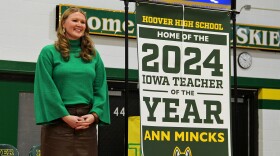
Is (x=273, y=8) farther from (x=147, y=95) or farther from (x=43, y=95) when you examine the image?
(x=43, y=95)

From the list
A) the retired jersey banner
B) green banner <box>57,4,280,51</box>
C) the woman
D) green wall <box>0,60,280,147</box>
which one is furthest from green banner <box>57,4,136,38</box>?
the woman

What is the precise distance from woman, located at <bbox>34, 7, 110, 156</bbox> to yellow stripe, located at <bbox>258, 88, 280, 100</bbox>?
206 inches

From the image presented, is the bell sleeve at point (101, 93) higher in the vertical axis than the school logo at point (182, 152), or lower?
higher

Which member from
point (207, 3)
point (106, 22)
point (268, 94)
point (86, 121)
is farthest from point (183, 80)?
point (268, 94)

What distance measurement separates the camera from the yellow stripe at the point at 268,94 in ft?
26.7

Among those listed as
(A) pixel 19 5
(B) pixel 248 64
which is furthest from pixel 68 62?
(B) pixel 248 64

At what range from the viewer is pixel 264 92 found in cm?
812

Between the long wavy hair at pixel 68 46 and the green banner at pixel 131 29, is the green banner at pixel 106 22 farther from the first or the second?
the long wavy hair at pixel 68 46

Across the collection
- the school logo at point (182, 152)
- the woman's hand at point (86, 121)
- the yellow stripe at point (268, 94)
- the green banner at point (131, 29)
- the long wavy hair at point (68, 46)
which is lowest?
the school logo at point (182, 152)

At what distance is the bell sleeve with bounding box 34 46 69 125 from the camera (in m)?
3.12

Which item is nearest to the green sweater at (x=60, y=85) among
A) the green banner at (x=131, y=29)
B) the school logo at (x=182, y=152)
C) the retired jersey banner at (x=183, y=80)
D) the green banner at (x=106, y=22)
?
the retired jersey banner at (x=183, y=80)

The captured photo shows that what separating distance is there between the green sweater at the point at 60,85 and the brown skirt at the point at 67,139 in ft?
0.17

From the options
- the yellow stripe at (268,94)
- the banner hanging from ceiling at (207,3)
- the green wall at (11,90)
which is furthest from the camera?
the yellow stripe at (268,94)

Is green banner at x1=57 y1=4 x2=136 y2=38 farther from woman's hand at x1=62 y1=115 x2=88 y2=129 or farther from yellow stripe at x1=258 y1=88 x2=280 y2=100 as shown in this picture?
woman's hand at x1=62 y1=115 x2=88 y2=129
